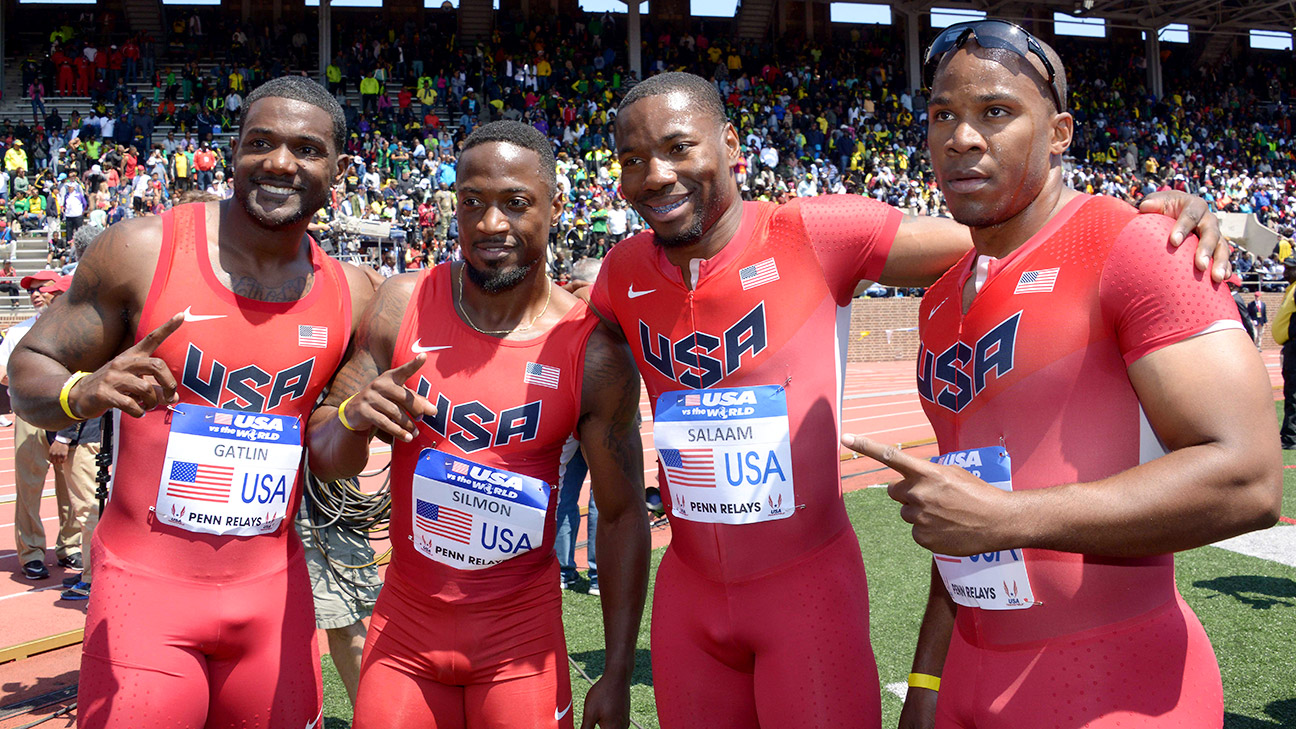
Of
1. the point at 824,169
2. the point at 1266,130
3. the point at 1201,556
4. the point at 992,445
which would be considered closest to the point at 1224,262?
the point at 992,445

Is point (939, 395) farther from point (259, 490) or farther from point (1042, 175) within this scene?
point (259, 490)

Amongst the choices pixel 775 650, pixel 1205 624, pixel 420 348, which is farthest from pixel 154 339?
pixel 1205 624

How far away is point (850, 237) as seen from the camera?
8.98 feet

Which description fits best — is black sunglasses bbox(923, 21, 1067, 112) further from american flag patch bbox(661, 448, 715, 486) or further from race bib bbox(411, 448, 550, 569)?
race bib bbox(411, 448, 550, 569)

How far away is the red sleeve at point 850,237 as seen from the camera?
272cm

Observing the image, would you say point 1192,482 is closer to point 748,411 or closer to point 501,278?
point 748,411

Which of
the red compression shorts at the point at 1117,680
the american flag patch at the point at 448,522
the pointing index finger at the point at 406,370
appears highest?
the pointing index finger at the point at 406,370

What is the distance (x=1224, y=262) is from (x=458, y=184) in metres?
2.05

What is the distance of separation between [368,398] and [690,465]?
36.2 inches

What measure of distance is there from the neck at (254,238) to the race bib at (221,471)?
0.51 metres

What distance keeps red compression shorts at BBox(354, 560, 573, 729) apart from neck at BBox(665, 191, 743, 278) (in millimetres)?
1105

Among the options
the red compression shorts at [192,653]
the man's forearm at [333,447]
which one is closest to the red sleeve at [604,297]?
the man's forearm at [333,447]

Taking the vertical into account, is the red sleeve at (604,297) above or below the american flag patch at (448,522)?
above

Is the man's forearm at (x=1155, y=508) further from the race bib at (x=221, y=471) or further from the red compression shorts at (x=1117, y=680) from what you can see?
the race bib at (x=221, y=471)
